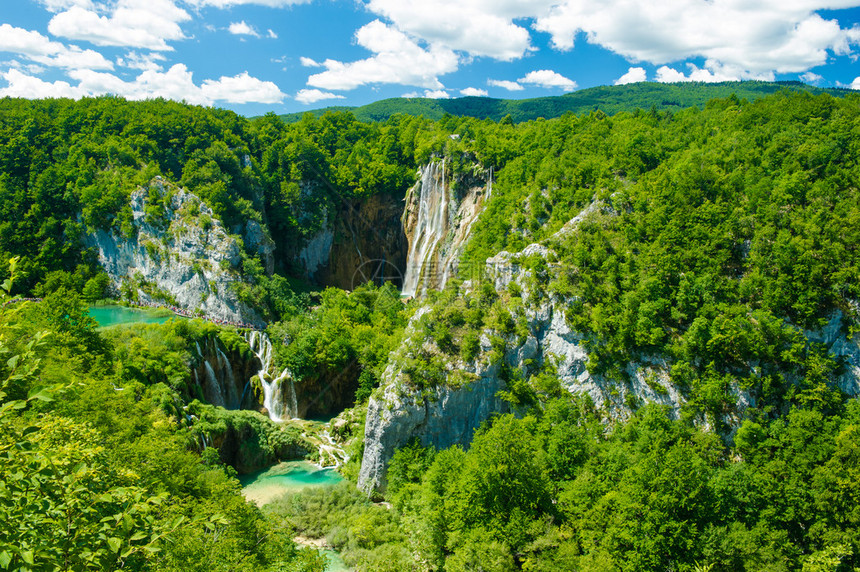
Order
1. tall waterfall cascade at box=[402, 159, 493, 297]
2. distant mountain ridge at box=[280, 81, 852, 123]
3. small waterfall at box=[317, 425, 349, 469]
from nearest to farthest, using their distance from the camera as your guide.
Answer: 1. small waterfall at box=[317, 425, 349, 469]
2. tall waterfall cascade at box=[402, 159, 493, 297]
3. distant mountain ridge at box=[280, 81, 852, 123]

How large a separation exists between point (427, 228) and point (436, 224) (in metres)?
1.60

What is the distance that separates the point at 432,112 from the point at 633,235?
312ft

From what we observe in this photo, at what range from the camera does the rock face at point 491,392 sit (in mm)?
27453

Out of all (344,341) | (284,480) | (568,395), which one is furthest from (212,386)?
Result: (568,395)

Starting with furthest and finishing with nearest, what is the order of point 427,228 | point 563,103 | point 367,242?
1. point 563,103
2. point 367,242
3. point 427,228

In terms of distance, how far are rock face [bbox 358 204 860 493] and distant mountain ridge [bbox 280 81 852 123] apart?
87.2 meters

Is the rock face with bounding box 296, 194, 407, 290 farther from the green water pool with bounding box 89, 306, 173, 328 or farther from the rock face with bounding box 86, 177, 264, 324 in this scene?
the green water pool with bounding box 89, 306, 173, 328

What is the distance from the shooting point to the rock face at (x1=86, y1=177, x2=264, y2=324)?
47656mm

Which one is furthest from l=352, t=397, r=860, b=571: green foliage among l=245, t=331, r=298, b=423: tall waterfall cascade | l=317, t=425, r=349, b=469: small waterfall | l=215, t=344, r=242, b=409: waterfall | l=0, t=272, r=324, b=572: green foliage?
l=215, t=344, r=242, b=409: waterfall

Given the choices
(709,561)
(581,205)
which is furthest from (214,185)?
(709,561)

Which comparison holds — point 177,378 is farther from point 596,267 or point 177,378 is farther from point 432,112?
point 432,112

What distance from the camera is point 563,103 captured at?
412 feet

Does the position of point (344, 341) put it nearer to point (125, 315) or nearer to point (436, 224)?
point (125, 315)

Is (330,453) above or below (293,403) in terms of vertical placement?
below
